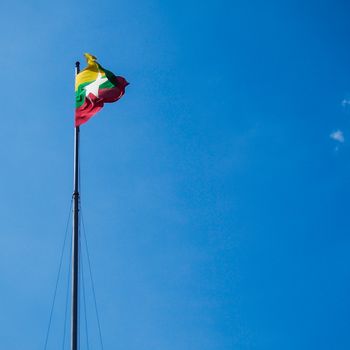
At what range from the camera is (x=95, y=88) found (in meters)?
24.9

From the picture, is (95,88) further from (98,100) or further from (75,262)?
(75,262)

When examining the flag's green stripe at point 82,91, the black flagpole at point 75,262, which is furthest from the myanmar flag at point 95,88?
the black flagpole at point 75,262

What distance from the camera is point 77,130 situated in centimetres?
2206

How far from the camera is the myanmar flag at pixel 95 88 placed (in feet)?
80.3

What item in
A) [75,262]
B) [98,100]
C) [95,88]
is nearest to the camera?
[75,262]

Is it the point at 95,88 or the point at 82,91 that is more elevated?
the point at 95,88

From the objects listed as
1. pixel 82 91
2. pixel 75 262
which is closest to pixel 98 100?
A: pixel 82 91

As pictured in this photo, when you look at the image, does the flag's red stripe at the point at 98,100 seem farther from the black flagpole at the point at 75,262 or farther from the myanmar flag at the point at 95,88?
the black flagpole at the point at 75,262

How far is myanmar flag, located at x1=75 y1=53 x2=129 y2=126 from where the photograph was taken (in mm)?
24469

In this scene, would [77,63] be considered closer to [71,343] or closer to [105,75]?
[105,75]

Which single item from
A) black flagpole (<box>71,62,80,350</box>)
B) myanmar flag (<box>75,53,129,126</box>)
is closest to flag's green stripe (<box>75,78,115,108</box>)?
myanmar flag (<box>75,53,129,126</box>)

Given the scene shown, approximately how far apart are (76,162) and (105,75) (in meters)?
6.05

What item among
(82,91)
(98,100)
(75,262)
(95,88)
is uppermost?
(95,88)

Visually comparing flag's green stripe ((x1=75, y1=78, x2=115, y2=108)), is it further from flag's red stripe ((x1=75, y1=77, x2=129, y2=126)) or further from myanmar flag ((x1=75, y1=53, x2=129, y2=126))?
flag's red stripe ((x1=75, y1=77, x2=129, y2=126))
